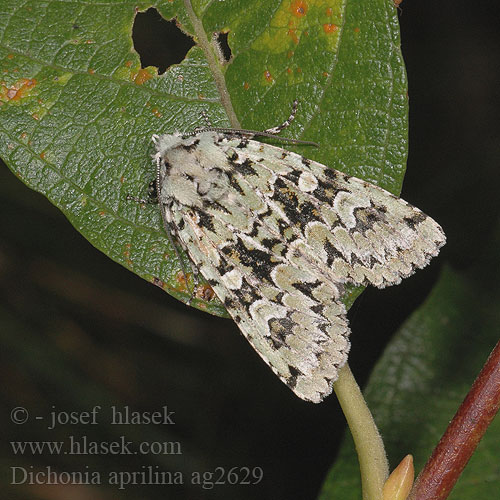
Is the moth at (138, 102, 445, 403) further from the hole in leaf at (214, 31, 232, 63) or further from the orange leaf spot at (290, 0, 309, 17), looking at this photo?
the orange leaf spot at (290, 0, 309, 17)

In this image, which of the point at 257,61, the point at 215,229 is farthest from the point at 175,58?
the point at 215,229

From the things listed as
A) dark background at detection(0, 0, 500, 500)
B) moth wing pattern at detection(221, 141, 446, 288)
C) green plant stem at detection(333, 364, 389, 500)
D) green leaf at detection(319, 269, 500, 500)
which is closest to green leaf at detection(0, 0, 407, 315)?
moth wing pattern at detection(221, 141, 446, 288)

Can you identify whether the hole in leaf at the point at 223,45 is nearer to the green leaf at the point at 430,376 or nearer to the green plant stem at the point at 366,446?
the green plant stem at the point at 366,446

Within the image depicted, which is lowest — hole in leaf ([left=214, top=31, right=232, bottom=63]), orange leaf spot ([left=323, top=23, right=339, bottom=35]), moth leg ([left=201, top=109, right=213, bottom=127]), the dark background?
the dark background

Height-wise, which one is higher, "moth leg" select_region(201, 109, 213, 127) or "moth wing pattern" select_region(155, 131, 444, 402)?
"moth leg" select_region(201, 109, 213, 127)

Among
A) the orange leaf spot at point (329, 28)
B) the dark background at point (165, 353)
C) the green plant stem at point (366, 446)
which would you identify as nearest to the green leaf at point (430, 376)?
the green plant stem at point (366, 446)

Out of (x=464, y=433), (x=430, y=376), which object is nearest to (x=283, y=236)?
(x=430, y=376)
